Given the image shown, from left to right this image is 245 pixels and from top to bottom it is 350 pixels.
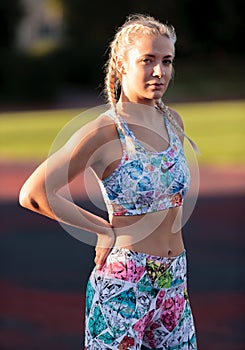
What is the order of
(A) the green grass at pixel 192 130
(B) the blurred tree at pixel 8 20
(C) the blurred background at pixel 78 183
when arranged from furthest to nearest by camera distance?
(B) the blurred tree at pixel 8 20, (A) the green grass at pixel 192 130, (C) the blurred background at pixel 78 183

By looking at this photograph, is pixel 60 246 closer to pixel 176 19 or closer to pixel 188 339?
pixel 188 339

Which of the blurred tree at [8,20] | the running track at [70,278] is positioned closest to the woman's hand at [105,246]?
the running track at [70,278]

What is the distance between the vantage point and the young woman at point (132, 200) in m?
3.01

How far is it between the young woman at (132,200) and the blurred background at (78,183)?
61 cm

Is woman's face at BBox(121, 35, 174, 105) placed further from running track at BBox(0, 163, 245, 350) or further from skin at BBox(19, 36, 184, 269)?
running track at BBox(0, 163, 245, 350)

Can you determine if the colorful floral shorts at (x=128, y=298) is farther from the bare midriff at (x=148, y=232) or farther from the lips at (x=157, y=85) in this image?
the lips at (x=157, y=85)

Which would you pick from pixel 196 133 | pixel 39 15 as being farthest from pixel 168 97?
pixel 39 15

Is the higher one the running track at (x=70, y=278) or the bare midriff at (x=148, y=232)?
the running track at (x=70, y=278)

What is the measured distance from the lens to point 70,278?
Answer: 866cm

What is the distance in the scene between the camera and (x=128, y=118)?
3.11 m

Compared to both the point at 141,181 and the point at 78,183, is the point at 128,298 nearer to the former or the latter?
the point at 141,181

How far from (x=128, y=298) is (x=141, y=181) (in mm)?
391

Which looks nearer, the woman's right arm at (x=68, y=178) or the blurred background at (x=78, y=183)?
the woman's right arm at (x=68, y=178)

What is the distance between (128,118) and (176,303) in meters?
0.65
